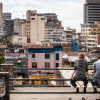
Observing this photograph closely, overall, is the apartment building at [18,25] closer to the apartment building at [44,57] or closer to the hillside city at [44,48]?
the hillside city at [44,48]

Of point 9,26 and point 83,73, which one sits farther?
point 9,26

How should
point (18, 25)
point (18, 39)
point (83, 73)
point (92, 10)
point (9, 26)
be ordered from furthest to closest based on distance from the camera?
point (92, 10) → point (9, 26) → point (18, 25) → point (18, 39) → point (83, 73)

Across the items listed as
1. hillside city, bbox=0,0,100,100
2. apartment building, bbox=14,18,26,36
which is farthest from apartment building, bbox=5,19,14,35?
apartment building, bbox=14,18,26,36

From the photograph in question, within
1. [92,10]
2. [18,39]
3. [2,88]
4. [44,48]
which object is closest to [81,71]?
[2,88]

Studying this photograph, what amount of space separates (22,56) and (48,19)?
9210cm

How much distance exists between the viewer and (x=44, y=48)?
44219 millimetres

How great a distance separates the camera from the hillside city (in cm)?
2222

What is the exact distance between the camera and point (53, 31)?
10206 centimetres

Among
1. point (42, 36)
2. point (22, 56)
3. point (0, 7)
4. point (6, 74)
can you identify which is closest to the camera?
point (6, 74)

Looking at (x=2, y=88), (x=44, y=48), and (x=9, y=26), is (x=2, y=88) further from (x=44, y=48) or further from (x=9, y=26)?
(x=9, y=26)

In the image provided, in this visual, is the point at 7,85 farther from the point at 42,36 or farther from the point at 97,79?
the point at 42,36

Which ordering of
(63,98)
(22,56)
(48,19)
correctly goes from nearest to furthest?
(63,98), (22,56), (48,19)

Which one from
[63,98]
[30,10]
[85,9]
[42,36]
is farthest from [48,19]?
[63,98]

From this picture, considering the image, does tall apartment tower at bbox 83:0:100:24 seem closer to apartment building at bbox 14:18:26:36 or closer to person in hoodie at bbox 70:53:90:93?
apartment building at bbox 14:18:26:36
